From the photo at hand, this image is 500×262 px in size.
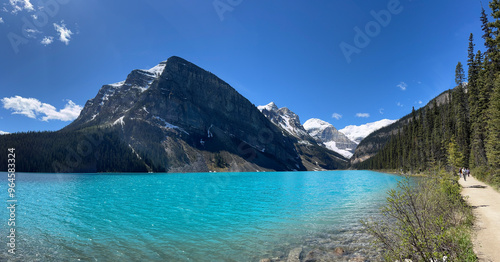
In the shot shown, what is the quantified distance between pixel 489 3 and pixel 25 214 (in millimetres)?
60850

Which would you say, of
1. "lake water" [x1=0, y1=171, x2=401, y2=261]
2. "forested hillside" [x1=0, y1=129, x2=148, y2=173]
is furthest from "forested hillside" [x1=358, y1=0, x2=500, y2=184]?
"forested hillside" [x1=0, y1=129, x2=148, y2=173]

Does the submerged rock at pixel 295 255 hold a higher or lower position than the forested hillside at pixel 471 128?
lower

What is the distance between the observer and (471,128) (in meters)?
59.5

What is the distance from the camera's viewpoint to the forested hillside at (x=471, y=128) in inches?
1321

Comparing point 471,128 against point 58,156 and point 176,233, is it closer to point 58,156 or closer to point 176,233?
point 176,233

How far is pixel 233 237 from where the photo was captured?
1753 cm

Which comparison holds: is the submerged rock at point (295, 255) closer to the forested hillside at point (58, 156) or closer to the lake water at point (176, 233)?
the lake water at point (176, 233)

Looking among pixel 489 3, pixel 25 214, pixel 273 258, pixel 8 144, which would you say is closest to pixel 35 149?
pixel 8 144

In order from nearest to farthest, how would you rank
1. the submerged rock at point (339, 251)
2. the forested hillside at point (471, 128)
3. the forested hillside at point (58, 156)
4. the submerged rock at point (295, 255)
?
the submerged rock at point (295, 255) → the submerged rock at point (339, 251) → the forested hillside at point (471, 128) → the forested hillside at point (58, 156)

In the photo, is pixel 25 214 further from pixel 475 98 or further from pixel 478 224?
pixel 475 98

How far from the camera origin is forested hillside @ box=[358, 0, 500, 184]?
33562 millimetres

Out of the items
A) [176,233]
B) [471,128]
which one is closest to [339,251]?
[176,233]

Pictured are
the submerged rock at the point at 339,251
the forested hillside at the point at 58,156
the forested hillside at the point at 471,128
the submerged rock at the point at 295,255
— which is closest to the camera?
the submerged rock at the point at 295,255

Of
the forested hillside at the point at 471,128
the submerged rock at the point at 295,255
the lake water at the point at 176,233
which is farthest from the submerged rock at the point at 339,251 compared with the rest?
the forested hillside at the point at 471,128
